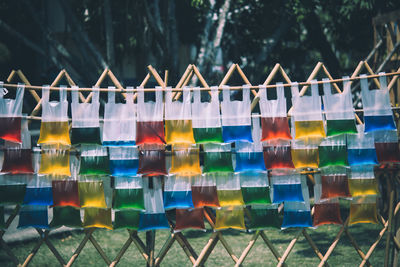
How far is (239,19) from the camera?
8.99 metres

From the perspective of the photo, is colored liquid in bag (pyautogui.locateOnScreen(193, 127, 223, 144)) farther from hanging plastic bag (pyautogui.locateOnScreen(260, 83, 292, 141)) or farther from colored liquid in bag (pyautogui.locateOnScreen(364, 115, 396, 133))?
colored liquid in bag (pyautogui.locateOnScreen(364, 115, 396, 133))

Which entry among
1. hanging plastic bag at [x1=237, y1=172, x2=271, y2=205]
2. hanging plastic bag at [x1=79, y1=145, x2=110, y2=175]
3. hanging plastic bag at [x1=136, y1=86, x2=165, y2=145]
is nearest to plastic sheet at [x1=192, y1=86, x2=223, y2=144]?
hanging plastic bag at [x1=136, y1=86, x2=165, y2=145]

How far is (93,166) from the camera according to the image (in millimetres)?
3213

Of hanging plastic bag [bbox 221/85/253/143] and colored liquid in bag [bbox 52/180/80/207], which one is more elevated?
hanging plastic bag [bbox 221/85/253/143]

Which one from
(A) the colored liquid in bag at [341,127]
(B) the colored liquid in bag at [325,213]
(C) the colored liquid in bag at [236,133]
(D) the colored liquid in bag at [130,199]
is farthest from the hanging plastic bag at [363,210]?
(D) the colored liquid in bag at [130,199]

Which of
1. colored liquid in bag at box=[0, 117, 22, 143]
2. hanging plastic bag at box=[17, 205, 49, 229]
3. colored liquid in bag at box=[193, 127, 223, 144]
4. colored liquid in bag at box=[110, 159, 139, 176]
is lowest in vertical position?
hanging plastic bag at box=[17, 205, 49, 229]

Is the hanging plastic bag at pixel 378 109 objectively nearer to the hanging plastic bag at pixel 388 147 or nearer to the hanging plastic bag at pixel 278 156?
the hanging plastic bag at pixel 388 147

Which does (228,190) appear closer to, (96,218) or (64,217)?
(96,218)

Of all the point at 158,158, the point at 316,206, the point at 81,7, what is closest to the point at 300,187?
the point at 316,206

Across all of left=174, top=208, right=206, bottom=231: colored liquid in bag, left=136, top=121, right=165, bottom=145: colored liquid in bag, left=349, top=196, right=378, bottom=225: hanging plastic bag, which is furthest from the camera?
left=349, top=196, right=378, bottom=225: hanging plastic bag

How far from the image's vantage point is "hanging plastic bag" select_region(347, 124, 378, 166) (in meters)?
3.25

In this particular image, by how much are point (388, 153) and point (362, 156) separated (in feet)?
0.73

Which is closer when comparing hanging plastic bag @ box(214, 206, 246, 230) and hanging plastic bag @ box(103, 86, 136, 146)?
hanging plastic bag @ box(103, 86, 136, 146)

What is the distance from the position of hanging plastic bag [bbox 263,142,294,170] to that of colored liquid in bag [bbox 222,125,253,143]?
6.7 inches
